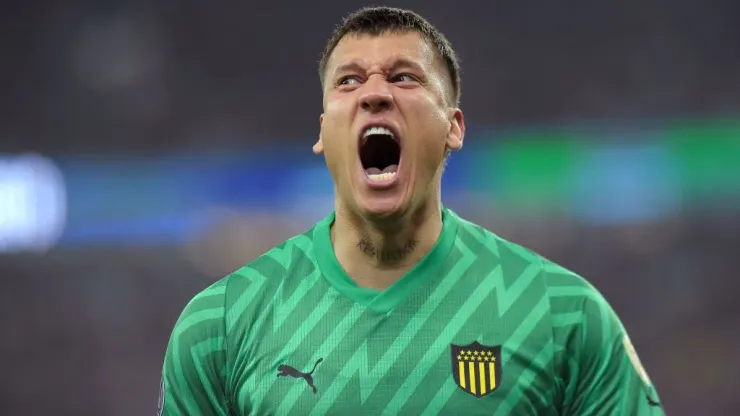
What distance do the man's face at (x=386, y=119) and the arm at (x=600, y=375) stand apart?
57 cm

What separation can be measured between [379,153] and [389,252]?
380mm

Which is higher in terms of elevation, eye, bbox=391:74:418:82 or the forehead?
the forehead

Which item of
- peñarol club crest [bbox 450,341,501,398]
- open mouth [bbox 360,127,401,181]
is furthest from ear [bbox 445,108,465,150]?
peñarol club crest [bbox 450,341,501,398]

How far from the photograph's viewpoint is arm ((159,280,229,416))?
2260mm

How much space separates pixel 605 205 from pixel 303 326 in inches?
135

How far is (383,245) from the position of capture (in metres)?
2.36

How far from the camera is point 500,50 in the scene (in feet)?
17.8

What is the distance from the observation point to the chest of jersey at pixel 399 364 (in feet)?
7.11

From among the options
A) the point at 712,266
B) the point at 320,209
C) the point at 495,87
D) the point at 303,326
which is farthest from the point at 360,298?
the point at 712,266

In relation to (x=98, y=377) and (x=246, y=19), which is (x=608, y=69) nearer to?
(x=246, y=19)

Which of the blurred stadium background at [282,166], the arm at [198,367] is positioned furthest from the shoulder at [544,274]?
the blurred stadium background at [282,166]

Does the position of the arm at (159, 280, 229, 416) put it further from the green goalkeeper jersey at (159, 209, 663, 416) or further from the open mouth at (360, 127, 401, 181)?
the open mouth at (360, 127, 401, 181)

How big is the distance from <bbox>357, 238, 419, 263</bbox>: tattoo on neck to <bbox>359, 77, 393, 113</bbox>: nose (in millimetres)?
366

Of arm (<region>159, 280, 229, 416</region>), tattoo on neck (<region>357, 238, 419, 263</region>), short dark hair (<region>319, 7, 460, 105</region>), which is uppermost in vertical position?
short dark hair (<region>319, 7, 460, 105</region>)
